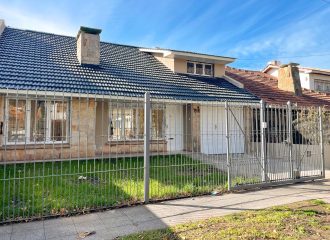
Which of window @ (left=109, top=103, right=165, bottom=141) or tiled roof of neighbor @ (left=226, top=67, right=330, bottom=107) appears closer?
window @ (left=109, top=103, right=165, bottom=141)

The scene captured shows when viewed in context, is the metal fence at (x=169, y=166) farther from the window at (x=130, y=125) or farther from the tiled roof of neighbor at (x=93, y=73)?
the tiled roof of neighbor at (x=93, y=73)

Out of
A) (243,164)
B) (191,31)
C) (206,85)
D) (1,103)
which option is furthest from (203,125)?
(1,103)

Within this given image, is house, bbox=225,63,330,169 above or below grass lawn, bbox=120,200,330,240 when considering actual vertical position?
above

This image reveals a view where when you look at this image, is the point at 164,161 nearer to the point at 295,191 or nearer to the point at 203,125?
the point at 295,191

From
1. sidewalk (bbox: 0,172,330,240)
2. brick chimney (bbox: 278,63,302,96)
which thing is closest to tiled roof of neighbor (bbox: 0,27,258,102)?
brick chimney (bbox: 278,63,302,96)

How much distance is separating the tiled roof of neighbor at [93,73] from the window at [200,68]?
63 cm

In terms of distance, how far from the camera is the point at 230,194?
755 cm

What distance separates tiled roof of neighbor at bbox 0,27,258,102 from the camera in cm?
1264

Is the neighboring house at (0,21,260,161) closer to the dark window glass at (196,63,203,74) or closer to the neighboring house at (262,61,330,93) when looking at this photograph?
the dark window glass at (196,63,203,74)

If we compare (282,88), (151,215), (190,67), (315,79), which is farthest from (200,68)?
(151,215)

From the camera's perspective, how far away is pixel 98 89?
13.3 meters

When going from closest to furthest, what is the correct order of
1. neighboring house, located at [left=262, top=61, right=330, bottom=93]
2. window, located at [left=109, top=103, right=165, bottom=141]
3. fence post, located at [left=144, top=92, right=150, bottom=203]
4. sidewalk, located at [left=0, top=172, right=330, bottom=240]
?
sidewalk, located at [left=0, top=172, right=330, bottom=240] → fence post, located at [left=144, top=92, right=150, bottom=203] → window, located at [left=109, top=103, right=165, bottom=141] → neighboring house, located at [left=262, top=61, right=330, bottom=93]

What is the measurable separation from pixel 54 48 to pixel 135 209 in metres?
12.9

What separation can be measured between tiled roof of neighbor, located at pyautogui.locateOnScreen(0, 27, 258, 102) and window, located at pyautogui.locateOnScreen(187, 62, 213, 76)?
2.06 ft
